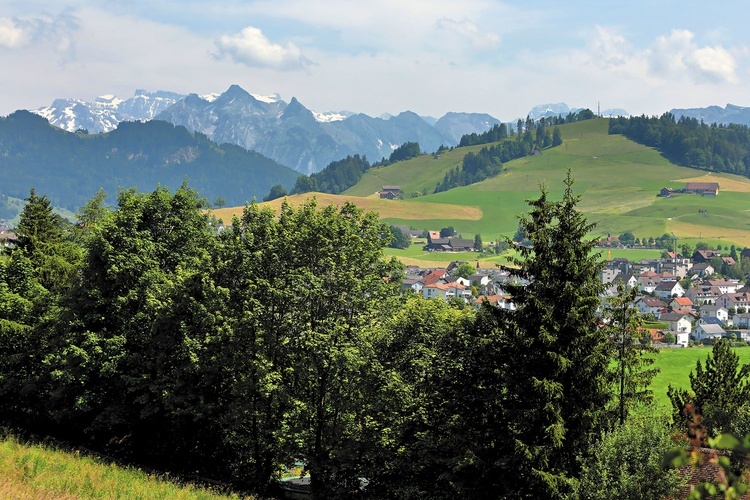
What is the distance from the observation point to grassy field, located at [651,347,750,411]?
7394 centimetres

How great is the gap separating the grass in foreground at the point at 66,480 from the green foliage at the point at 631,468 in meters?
10.7

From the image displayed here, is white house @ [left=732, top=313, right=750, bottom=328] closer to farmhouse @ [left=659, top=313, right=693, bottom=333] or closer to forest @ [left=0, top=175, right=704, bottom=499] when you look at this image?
farmhouse @ [left=659, top=313, right=693, bottom=333]

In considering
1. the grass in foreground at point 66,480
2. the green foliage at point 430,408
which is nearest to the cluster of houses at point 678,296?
the green foliage at point 430,408

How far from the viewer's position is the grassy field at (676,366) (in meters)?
73.9

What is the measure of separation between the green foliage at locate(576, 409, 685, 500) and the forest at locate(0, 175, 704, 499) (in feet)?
0.21

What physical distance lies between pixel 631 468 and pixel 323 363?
A: 11.0 m

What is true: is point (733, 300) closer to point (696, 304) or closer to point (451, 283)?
point (696, 304)

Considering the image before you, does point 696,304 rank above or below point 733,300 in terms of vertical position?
below

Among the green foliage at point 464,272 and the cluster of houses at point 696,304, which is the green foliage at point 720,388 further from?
the green foliage at point 464,272

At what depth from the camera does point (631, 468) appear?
69.8ft

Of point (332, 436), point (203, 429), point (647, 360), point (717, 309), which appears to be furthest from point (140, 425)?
point (717, 309)

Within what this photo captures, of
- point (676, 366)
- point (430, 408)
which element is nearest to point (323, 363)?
point (430, 408)

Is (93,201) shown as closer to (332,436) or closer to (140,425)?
(140,425)

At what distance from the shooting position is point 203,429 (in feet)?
99.8
